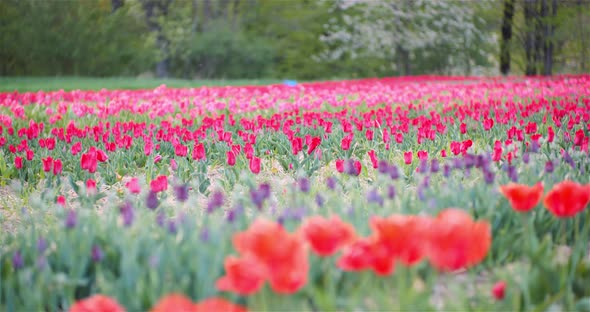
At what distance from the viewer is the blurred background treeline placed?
57.0 ft

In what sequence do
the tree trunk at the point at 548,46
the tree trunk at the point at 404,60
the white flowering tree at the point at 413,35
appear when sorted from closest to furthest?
the tree trunk at the point at 548,46 < the white flowering tree at the point at 413,35 < the tree trunk at the point at 404,60

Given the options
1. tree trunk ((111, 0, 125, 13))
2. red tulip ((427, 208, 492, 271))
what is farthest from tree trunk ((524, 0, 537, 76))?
red tulip ((427, 208, 492, 271))

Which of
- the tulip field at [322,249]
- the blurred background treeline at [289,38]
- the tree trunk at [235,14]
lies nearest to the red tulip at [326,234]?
the tulip field at [322,249]

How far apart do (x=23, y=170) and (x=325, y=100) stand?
15.2 ft

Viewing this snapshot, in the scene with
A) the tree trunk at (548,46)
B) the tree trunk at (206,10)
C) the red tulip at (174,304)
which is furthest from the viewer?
the tree trunk at (206,10)

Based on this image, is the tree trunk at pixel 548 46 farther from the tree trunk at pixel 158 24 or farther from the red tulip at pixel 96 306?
the red tulip at pixel 96 306

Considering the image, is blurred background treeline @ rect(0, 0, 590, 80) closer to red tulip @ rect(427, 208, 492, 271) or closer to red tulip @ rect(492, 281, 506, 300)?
red tulip @ rect(492, 281, 506, 300)

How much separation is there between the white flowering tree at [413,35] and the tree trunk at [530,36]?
4.02 metres

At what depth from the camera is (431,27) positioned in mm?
23297

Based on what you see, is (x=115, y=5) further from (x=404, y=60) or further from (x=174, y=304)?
(x=174, y=304)

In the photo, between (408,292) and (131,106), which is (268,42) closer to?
(131,106)

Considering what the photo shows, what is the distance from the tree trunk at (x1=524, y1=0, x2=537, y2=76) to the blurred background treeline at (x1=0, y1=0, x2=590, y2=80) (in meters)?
0.03

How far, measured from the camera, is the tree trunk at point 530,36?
1770 cm

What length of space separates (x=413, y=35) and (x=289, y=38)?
5.08m
